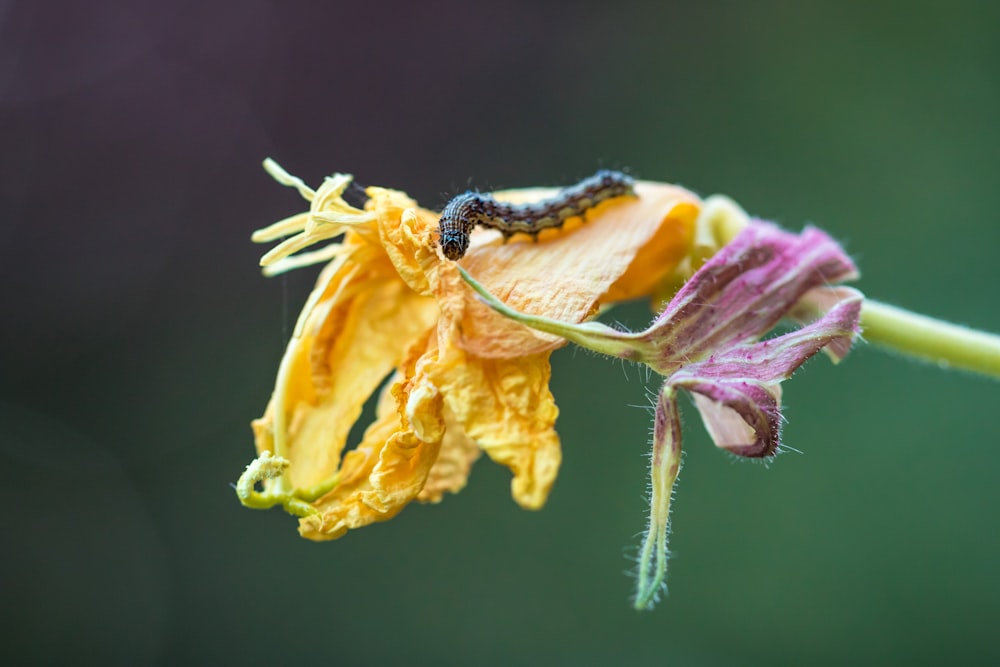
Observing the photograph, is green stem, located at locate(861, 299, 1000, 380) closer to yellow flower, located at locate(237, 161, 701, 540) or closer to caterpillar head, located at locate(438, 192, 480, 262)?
yellow flower, located at locate(237, 161, 701, 540)

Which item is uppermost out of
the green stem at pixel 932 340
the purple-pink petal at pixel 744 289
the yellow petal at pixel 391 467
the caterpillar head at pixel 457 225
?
the caterpillar head at pixel 457 225

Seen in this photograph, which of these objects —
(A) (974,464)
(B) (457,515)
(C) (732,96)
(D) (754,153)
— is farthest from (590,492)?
(C) (732,96)

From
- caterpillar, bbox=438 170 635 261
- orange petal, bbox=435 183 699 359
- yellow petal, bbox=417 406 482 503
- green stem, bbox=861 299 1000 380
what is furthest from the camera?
yellow petal, bbox=417 406 482 503

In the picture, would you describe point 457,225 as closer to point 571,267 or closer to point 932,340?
point 571,267

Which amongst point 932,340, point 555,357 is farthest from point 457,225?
point 555,357

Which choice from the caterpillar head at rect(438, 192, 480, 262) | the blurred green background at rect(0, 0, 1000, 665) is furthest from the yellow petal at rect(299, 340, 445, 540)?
the blurred green background at rect(0, 0, 1000, 665)

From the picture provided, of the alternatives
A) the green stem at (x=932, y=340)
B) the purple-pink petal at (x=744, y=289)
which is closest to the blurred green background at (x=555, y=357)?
the green stem at (x=932, y=340)

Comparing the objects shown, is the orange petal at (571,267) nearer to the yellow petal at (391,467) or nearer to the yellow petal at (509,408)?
the yellow petal at (509,408)
